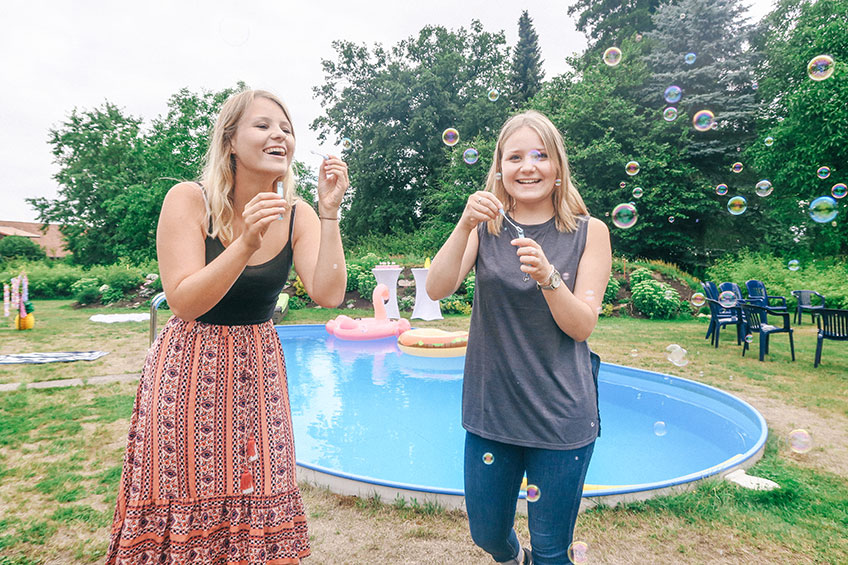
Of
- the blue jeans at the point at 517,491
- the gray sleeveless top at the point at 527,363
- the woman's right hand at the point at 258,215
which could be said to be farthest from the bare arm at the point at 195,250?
the blue jeans at the point at 517,491

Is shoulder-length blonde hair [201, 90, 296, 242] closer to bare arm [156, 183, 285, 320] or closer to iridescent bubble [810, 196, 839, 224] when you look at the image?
bare arm [156, 183, 285, 320]

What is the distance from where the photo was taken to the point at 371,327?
8914 millimetres

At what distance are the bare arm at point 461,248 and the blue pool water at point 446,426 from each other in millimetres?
1619

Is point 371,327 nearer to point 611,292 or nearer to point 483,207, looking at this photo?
point 611,292

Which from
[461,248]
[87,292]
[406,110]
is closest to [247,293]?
[461,248]

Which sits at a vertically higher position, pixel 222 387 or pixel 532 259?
pixel 532 259

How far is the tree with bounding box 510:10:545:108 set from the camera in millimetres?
25859

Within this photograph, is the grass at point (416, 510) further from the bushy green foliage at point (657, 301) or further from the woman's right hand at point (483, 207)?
the bushy green foliage at point (657, 301)

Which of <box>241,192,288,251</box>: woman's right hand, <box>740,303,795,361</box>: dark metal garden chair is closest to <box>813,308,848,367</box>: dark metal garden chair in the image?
<box>740,303,795,361</box>: dark metal garden chair

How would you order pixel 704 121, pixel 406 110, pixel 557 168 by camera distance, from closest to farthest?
pixel 557 168 → pixel 704 121 → pixel 406 110

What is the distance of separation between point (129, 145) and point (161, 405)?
2927 centimetres

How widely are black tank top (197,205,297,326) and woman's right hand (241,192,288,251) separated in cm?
19

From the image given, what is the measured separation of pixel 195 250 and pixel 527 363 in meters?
1.03

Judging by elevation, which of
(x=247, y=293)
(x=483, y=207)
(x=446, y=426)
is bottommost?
(x=446, y=426)
